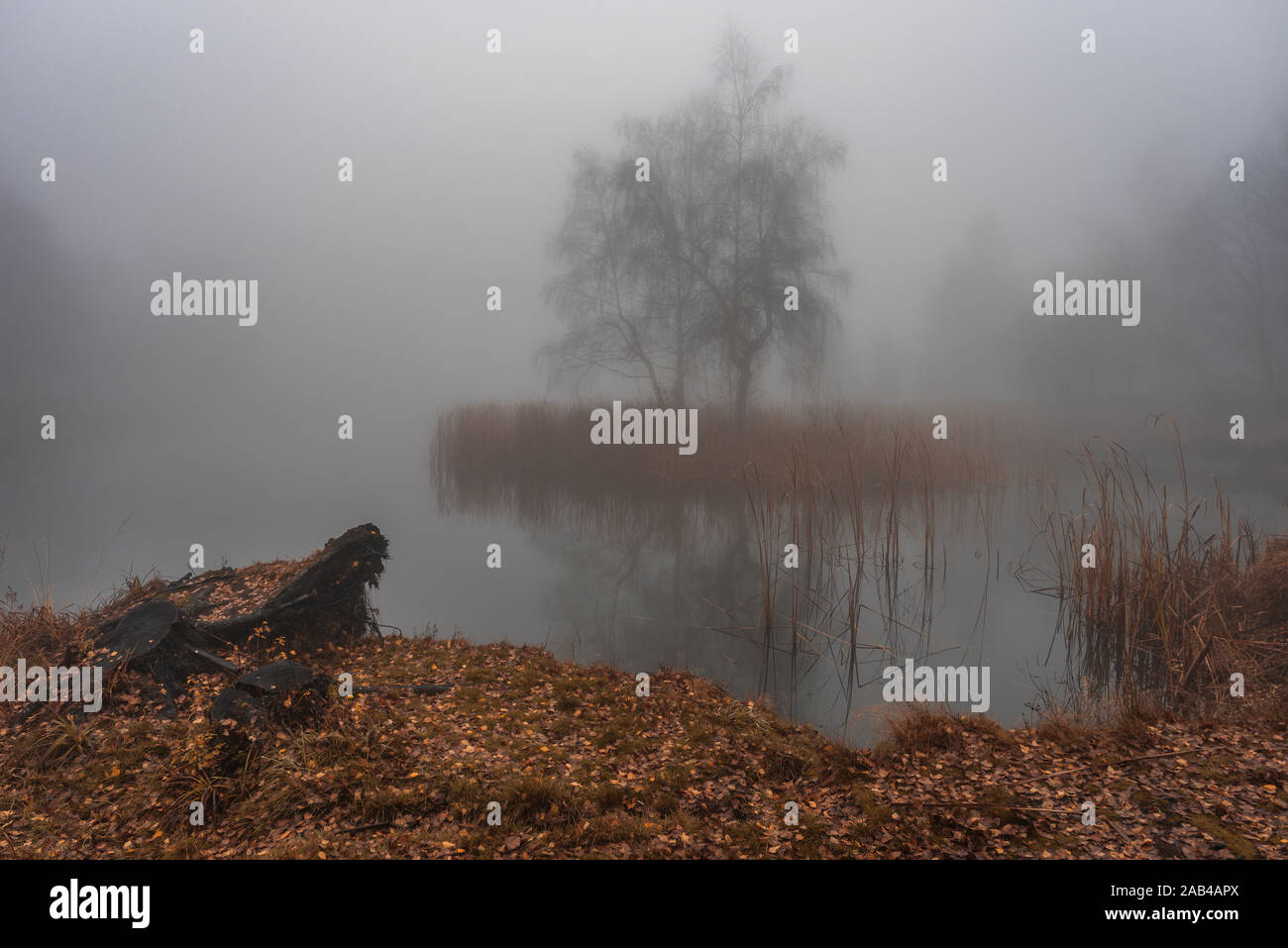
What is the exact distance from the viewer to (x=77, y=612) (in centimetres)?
605

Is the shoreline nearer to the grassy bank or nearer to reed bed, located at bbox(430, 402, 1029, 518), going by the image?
the grassy bank

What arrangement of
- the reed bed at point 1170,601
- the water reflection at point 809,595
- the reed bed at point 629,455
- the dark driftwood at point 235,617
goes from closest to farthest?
the dark driftwood at point 235,617 → the reed bed at point 1170,601 → the water reflection at point 809,595 → the reed bed at point 629,455

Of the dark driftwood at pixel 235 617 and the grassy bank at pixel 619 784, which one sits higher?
the dark driftwood at pixel 235 617

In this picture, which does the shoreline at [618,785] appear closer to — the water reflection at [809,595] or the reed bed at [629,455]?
the water reflection at [809,595]

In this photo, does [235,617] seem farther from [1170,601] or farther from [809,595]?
[1170,601]

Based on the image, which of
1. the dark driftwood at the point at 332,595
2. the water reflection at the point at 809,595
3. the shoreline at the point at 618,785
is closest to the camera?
the shoreline at the point at 618,785

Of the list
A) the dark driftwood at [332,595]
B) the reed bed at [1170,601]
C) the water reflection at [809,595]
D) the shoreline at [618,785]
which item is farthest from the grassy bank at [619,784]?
the water reflection at [809,595]

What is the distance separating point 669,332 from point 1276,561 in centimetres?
1540

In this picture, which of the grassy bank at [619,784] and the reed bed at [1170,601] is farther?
the reed bed at [1170,601]

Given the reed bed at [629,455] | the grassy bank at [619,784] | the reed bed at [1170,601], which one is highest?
the reed bed at [629,455]

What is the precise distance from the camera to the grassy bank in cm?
329

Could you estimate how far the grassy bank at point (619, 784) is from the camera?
3289 mm

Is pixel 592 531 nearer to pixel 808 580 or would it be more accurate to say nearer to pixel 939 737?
pixel 808 580

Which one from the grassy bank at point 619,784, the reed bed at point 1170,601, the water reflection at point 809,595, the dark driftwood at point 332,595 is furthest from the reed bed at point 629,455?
the grassy bank at point 619,784
